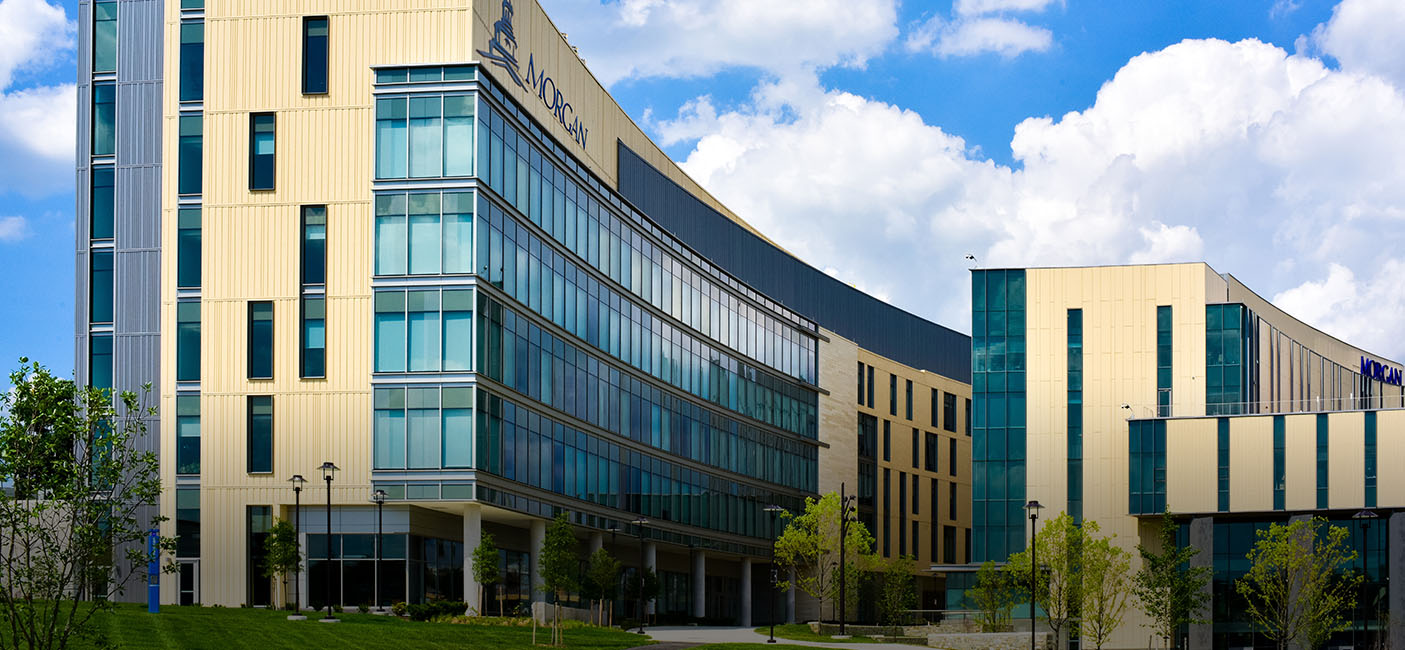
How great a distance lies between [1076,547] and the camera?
74.9m

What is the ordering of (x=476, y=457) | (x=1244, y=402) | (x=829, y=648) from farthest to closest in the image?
(x=1244, y=402) → (x=476, y=457) → (x=829, y=648)

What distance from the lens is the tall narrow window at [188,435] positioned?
6562 cm

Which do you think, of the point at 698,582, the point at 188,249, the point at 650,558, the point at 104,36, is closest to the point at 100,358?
the point at 188,249

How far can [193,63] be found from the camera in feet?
219

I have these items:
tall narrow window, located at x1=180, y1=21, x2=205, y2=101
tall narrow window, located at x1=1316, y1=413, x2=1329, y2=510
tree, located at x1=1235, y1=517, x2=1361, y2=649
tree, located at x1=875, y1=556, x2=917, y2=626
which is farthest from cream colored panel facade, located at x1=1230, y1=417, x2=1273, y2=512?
tall narrow window, located at x1=180, y1=21, x2=205, y2=101

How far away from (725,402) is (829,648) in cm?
4100

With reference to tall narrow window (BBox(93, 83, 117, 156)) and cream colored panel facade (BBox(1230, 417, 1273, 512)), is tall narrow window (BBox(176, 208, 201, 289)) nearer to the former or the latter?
tall narrow window (BBox(93, 83, 117, 156))

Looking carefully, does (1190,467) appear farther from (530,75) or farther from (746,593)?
A: (530,75)

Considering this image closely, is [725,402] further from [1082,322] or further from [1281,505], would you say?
[1281,505]

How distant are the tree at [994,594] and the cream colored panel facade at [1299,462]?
14.0 meters

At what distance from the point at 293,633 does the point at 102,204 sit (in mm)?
31562

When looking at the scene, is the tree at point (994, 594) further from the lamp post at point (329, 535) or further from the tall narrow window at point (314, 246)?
the tall narrow window at point (314, 246)

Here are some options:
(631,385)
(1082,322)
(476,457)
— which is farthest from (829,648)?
(1082,322)

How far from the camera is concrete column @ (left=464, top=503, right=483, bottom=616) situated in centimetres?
6462
